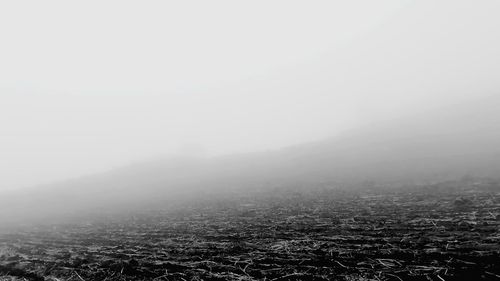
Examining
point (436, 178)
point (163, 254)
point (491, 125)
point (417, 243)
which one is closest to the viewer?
point (417, 243)

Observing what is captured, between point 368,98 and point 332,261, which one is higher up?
point 368,98

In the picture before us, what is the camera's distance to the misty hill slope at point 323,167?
56.1m

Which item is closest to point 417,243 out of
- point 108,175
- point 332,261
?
point 332,261

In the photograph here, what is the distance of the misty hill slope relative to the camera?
5606 centimetres

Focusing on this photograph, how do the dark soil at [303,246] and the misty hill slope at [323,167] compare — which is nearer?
the dark soil at [303,246]

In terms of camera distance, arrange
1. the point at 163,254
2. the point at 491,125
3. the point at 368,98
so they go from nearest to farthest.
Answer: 1. the point at 163,254
2. the point at 491,125
3. the point at 368,98

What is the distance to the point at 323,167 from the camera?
71.6m

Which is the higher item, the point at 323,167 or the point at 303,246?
the point at 303,246

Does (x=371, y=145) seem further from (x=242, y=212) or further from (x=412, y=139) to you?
(x=242, y=212)

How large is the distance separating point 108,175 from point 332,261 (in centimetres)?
11357

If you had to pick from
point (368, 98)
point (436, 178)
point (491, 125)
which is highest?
point (368, 98)

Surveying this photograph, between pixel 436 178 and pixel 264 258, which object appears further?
pixel 436 178

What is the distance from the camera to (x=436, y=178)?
146 feet

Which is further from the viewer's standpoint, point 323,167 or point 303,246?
point 323,167
